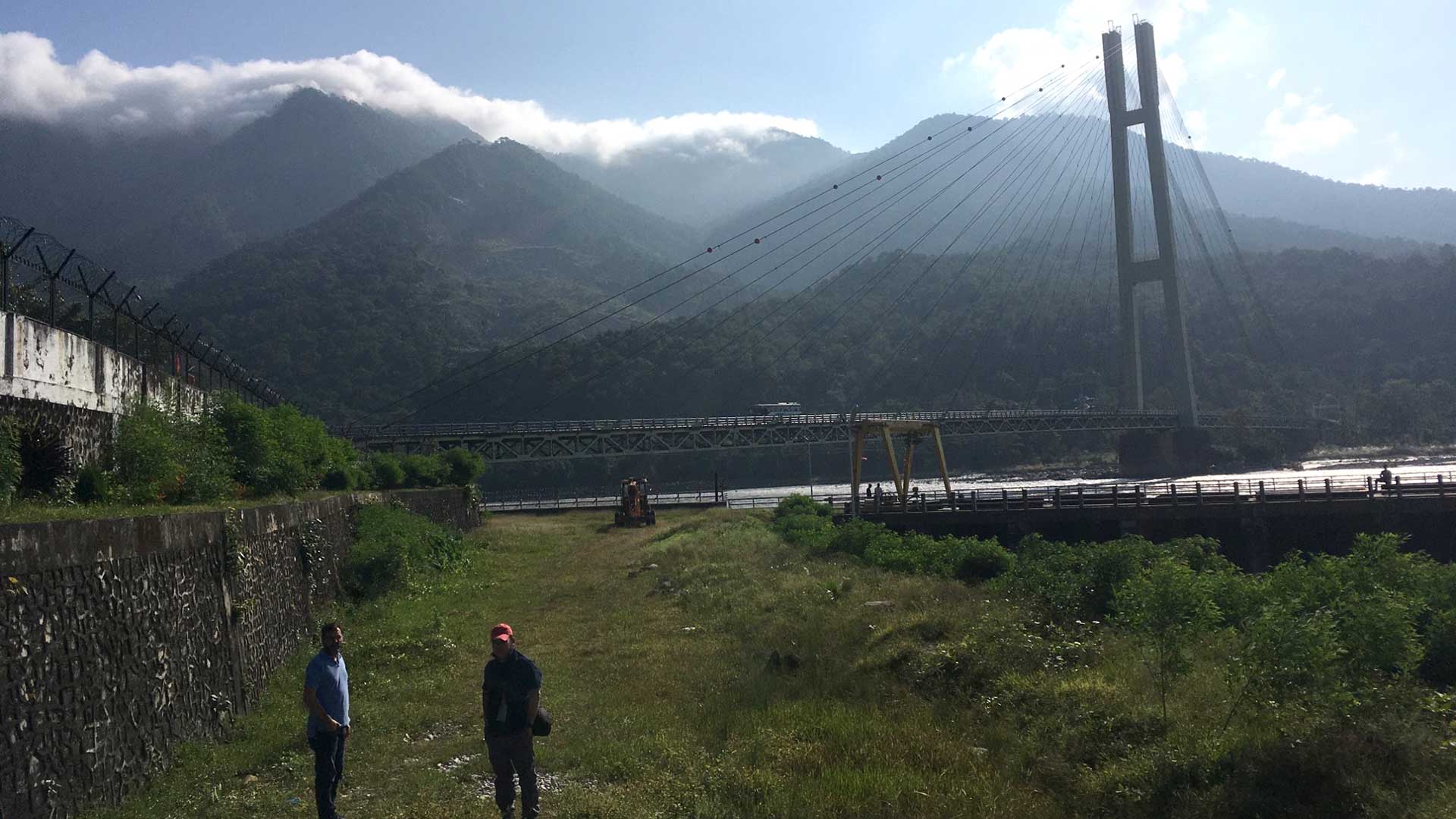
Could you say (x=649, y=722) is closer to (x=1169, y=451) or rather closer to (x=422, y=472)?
(x=422, y=472)

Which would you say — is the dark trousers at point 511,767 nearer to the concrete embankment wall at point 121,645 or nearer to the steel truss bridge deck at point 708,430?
the concrete embankment wall at point 121,645

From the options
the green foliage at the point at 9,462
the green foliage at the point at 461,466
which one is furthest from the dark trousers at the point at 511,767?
the green foliage at the point at 461,466

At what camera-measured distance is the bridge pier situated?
75688 mm

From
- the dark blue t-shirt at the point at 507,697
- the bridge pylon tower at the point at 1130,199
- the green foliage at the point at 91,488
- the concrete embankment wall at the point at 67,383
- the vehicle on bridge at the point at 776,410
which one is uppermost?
the bridge pylon tower at the point at 1130,199

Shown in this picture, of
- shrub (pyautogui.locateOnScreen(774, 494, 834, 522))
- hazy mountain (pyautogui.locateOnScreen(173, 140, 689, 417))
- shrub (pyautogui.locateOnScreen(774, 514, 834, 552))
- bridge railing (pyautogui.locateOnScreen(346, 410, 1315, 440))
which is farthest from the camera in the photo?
hazy mountain (pyautogui.locateOnScreen(173, 140, 689, 417))

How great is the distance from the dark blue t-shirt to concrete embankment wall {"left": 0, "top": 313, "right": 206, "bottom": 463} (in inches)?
351

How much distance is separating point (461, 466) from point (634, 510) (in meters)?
9.41

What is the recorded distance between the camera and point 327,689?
8.14 m

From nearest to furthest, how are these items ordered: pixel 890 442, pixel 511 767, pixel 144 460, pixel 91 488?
1. pixel 511 767
2. pixel 91 488
3. pixel 144 460
4. pixel 890 442

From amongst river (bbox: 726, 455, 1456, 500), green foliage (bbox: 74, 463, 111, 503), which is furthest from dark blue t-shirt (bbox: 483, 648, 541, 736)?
river (bbox: 726, 455, 1456, 500)

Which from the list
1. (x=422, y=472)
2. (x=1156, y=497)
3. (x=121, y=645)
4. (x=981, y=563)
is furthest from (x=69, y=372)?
(x=1156, y=497)

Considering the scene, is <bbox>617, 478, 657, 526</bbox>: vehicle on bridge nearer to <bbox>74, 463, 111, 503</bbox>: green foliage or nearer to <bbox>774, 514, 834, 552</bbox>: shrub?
<bbox>774, 514, 834, 552</bbox>: shrub

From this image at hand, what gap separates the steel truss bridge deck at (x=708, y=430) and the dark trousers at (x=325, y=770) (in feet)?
183

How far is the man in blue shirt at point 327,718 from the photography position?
801cm
